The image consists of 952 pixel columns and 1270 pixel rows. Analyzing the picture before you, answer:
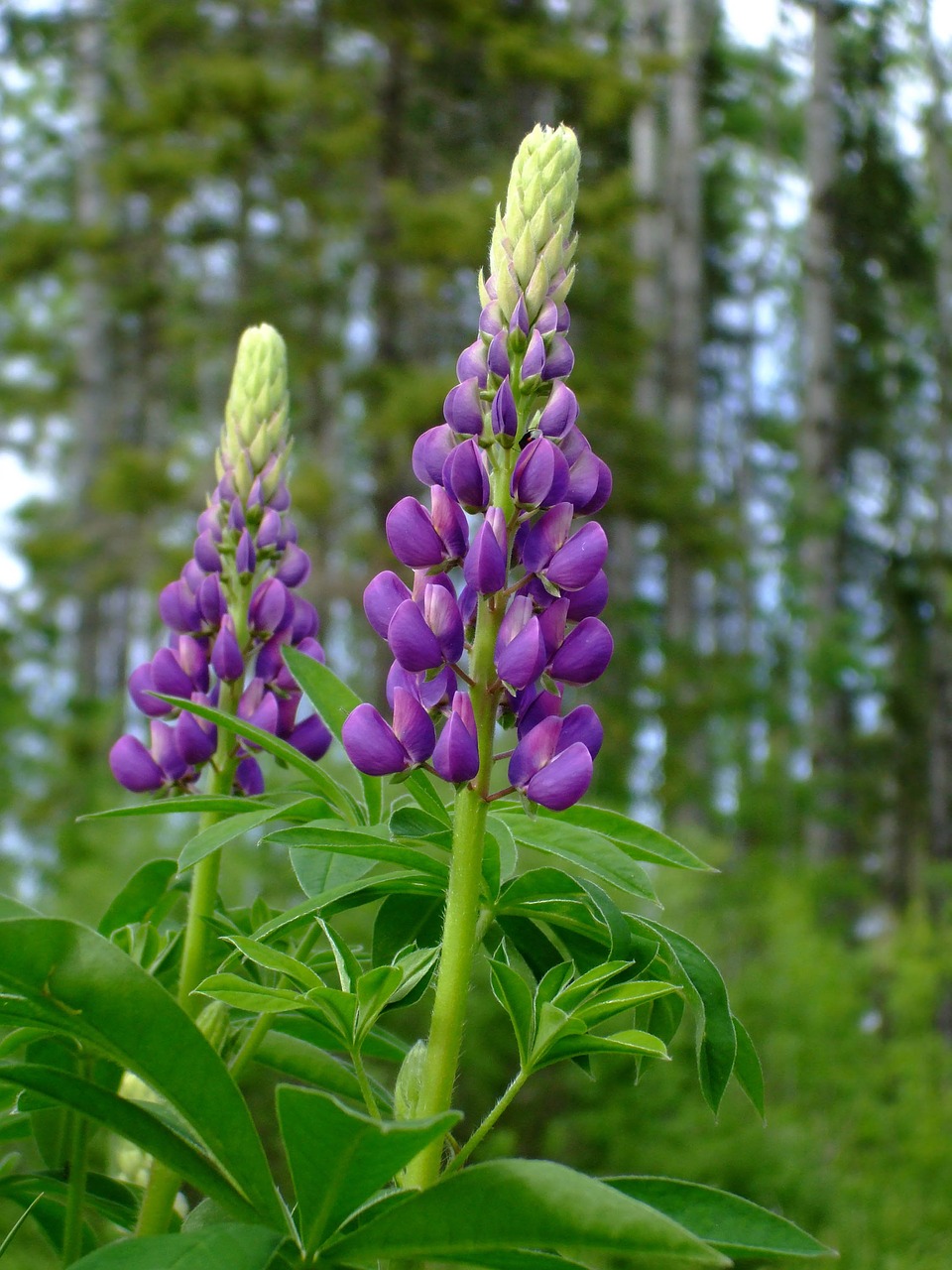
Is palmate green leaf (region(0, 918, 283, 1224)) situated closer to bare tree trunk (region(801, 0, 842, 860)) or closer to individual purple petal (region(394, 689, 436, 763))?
individual purple petal (region(394, 689, 436, 763))

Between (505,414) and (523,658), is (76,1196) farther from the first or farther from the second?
(505,414)

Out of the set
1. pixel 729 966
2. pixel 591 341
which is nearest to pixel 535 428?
pixel 729 966

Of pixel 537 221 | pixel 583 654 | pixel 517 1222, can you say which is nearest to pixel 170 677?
pixel 583 654

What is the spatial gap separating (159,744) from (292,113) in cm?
1090

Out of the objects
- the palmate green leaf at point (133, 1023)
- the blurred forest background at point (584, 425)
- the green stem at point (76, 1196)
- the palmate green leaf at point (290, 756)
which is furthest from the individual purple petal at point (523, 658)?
the blurred forest background at point (584, 425)

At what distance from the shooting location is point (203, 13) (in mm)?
10789

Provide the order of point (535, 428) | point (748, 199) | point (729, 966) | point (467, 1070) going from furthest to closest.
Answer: point (748, 199) < point (729, 966) < point (467, 1070) < point (535, 428)

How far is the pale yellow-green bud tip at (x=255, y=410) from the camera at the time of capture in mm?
1304

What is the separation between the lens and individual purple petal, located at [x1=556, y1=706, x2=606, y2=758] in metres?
1.00

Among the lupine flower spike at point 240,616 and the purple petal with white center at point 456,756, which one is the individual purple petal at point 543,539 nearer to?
the purple petal with white center at point 456,756

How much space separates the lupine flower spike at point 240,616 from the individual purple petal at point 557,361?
387 mm

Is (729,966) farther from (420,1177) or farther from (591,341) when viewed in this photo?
(420,1177)

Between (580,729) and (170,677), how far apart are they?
46cm

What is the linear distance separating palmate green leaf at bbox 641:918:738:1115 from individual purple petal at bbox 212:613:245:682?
1.67 feet
